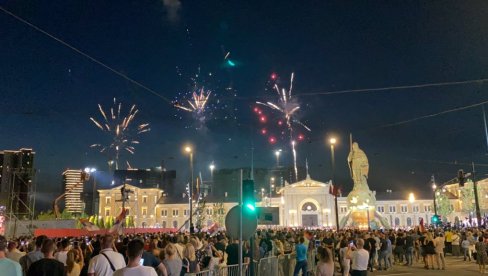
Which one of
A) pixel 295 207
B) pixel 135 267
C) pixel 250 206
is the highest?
pixel 295 207

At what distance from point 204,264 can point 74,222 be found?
61.6 m

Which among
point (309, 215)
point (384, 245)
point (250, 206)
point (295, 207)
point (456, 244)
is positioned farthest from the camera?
point (295, 207)

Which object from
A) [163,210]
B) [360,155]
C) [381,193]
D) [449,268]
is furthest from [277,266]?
[381,193]

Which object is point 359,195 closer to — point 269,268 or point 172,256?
point 269,268

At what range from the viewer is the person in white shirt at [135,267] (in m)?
5.41

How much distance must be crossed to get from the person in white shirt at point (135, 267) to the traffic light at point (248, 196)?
4.15 m

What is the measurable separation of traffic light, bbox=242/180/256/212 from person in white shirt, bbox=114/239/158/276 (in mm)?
4152

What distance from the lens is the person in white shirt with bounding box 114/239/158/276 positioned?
5410 mm

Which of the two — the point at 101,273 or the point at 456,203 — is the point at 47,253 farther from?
the point at 456,203

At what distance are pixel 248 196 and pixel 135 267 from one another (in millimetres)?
4788

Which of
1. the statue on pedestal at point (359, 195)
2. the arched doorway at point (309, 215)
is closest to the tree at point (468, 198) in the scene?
the arched doorway at point (309, 215)

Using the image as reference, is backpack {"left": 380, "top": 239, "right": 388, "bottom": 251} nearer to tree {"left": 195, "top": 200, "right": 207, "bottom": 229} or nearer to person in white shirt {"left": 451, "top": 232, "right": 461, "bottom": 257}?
person in white shirt {"left": 451, "top": 232, "right": 461, "bottom": 257}

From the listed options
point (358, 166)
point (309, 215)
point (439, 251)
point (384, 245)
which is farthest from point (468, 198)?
point (384, 245)

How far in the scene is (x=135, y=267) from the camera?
5.49m
